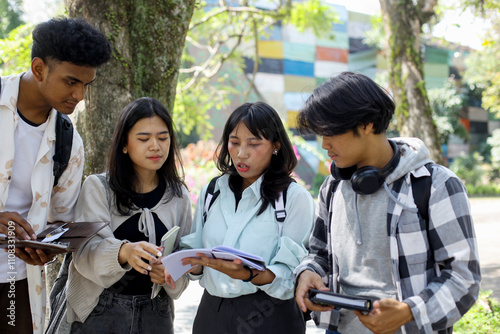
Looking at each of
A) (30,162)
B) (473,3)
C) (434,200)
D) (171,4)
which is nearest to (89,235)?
(30,162)

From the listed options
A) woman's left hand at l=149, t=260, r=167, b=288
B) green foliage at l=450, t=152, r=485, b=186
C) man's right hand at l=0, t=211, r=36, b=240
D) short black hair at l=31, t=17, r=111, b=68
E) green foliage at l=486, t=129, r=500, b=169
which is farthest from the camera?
green foliage at l=486, t=129, r=500, b=169

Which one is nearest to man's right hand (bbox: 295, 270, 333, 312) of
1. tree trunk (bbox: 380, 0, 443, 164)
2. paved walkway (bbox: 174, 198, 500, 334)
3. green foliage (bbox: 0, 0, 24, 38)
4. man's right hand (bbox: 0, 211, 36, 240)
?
man's right hand (bbox: 0, 211, 36, 240)

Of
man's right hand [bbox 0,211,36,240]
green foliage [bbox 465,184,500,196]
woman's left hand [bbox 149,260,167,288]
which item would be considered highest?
man's right hand [bbox 0,211,36,240]

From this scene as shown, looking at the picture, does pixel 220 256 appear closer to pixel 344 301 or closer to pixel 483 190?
pixel 344 301

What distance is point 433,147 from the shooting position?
5.60m

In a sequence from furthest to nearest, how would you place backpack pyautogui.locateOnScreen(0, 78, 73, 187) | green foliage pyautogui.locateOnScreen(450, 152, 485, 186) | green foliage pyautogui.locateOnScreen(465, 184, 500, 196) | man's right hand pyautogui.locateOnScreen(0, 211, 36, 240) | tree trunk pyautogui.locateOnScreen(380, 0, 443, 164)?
green foliage pyautogui.locateOnScreen(450, 152, 485, 186) < green foliage pyautogui.locateOnScreen(465, 184, 500, 196) < tree trunk pyautogui.locateOnScreen(380, 0, 443, 164) < backpack pyautogui.locateOnScreen(0, 78, 73, 187) < man's right hand pyautogui.locateOnScreen(0, 211, 36, 240)

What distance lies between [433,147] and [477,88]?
70.3 feet

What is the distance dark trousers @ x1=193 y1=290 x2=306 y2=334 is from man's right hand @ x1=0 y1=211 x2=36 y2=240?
914mm

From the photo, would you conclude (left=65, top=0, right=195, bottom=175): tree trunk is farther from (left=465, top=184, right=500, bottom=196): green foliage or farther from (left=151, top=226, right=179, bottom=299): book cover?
(left=465, top=184, right=500, bottom=196): green foliage

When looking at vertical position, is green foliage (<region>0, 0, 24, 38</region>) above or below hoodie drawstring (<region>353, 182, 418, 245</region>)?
above

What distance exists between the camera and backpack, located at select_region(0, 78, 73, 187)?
96.3 inches

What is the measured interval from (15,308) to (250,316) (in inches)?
46.9

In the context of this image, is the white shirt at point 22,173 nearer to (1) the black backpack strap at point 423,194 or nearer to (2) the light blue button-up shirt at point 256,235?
(2) the light blue button-up shirt at point 256,235

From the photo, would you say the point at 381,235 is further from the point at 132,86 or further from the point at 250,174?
the point at 132,86
